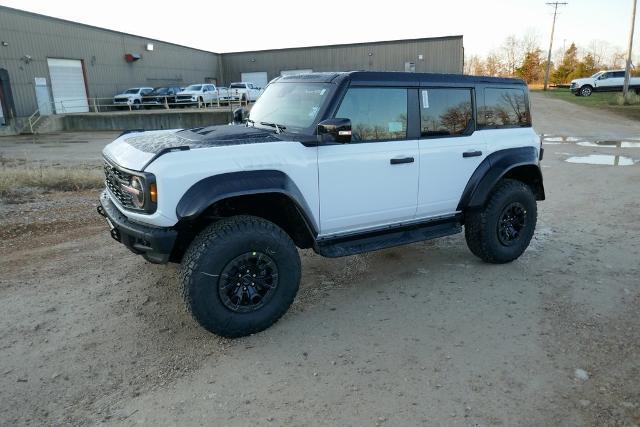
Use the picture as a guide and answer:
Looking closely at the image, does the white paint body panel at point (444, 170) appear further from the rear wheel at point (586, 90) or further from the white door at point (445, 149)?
the rear wheel at point (586, 90)

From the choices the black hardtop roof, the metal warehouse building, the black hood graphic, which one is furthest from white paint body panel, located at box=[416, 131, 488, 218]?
the metal warehouse building

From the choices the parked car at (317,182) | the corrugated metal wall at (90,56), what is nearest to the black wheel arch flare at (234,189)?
the parked car at (317,182)

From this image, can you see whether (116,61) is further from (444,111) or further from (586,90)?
(586,90)

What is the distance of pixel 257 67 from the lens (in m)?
46.8

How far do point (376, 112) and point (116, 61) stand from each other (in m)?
35.4

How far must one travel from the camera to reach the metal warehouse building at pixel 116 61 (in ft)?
86.9

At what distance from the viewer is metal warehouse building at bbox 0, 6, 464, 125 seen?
26484 mm

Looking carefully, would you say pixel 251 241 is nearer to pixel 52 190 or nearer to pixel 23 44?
pixel 52 190

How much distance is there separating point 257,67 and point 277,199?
4564cm

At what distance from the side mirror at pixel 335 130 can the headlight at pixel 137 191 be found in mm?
1403

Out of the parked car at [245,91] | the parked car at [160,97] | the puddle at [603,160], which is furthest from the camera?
the parked car at [245,91]

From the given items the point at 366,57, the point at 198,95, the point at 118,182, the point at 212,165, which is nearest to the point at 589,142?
the point at 212,165

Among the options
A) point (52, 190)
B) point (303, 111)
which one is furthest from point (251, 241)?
point (52, 190)

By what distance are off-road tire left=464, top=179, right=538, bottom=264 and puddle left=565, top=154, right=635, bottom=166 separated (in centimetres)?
766
